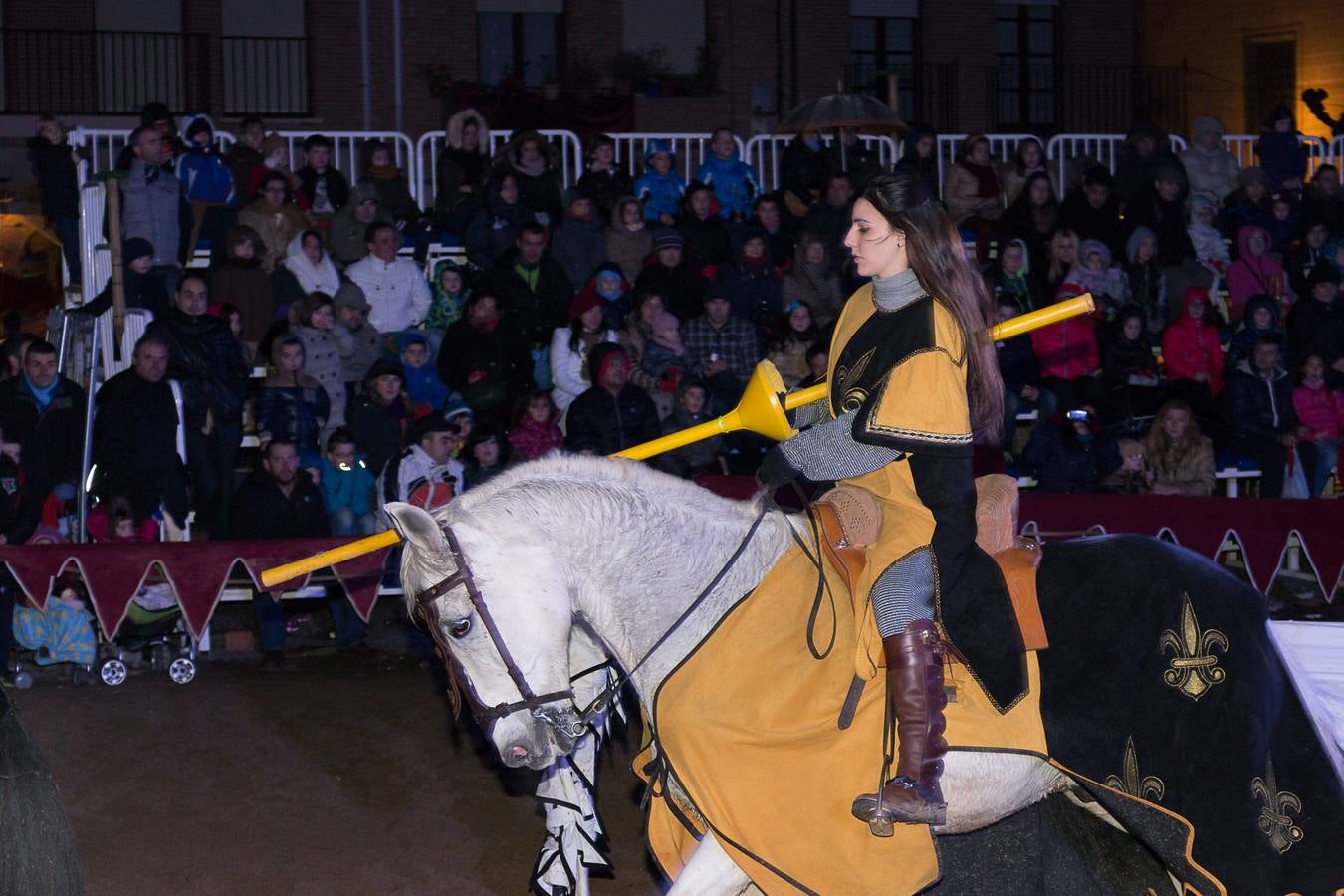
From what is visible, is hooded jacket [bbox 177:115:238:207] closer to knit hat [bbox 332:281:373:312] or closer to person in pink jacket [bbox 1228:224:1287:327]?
knit hat [bbox 332:281:373:312]

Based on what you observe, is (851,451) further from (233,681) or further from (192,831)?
(233,681)

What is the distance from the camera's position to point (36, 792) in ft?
10.5

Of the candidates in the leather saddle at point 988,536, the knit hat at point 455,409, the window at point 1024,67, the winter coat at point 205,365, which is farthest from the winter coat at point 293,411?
the window at point 1024,67

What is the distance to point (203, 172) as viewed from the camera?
1206 cm

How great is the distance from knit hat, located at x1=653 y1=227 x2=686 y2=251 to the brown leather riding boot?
8.32m

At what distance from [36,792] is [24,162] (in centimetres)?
1674

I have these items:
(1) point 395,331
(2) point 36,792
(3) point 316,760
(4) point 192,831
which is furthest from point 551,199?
(2) point 36,792

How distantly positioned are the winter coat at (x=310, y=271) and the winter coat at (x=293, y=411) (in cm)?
131

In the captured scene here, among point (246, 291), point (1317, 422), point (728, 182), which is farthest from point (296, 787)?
point (1317, 422)

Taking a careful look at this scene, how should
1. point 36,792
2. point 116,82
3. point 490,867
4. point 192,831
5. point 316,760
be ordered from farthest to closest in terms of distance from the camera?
point 116,82, point 316,760, point 192,831, point 490,867, point 36,792

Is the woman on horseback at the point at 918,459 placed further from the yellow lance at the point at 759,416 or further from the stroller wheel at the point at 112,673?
the stroller wheel at the point at 112,673

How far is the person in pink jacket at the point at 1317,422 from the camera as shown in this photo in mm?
11375

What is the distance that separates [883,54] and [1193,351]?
11645 mm

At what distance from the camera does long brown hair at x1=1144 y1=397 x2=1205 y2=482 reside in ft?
35.2
